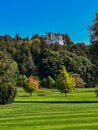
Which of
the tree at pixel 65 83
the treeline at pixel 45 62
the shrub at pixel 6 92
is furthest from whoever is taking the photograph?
the treeline at pixel 45 62

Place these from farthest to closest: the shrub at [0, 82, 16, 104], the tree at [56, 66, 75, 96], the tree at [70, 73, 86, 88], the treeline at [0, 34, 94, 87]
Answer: the treeline at [0, 34, 94, 87], the tree at [70, 73, 86, 88], the tree at [56, 66, 75, 96], the shrub at [0, 82, 16, 104]

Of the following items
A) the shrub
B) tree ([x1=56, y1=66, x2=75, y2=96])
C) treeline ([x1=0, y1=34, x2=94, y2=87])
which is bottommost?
the shrub

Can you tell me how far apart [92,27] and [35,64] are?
113260 millimetres

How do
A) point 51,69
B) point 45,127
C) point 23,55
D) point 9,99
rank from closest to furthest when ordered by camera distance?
point 45,127 < point 9,99 < point 51,69 < point 23,55

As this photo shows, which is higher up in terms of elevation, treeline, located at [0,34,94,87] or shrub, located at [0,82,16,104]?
treeline, located at [0,34,94,87]

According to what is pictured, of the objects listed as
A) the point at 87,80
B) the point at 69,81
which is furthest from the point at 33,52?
the point at 69,81

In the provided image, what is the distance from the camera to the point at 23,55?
16438cm

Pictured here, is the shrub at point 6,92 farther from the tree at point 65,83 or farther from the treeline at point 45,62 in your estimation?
the treeline at point 45,62

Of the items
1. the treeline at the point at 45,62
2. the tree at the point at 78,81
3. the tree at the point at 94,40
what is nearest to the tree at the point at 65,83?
the tree at the point at 94,40

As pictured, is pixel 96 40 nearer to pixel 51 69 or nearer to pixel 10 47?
pixel 51 69

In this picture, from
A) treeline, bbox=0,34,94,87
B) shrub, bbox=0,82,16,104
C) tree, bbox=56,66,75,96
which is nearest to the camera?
shrub, bbox=0,82,16,104

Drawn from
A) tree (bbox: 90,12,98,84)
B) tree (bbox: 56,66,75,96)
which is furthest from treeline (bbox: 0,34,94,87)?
tree (bbox: 90,12,98,84)

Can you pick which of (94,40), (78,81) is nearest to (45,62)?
(78,81)

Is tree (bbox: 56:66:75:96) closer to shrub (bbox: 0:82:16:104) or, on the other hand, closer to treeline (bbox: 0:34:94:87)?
shrub (bbox: 0:82:16:104)
